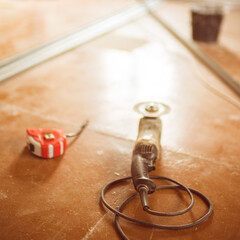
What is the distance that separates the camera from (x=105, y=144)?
1.98m

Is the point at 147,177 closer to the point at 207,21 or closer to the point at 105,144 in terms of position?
the point at 105,144

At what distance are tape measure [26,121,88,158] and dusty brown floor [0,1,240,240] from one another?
5 cm

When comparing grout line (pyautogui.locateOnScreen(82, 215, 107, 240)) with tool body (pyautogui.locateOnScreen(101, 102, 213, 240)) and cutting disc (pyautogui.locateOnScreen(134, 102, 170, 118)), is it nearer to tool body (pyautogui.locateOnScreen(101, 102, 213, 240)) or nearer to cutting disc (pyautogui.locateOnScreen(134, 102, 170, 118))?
tool body (pyautogui.locateOnScreen(101, 102, 213, 240))

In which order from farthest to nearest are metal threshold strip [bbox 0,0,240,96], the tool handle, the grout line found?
metal threshold strip [bbox 0,0,240,96] < the tool handle < the grout line

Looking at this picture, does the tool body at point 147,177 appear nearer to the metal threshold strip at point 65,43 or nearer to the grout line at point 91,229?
the grout line at point 91,229

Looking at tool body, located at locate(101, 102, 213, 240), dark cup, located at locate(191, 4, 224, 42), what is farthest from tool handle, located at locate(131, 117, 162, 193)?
dark cup, located at locate(191, 4, 224, 42)

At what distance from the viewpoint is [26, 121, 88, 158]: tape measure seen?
175cm

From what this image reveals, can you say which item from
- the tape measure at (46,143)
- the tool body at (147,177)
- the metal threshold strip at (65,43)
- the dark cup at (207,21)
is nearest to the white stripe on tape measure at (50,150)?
the tape measure at (46,143)

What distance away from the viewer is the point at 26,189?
5.12 feet

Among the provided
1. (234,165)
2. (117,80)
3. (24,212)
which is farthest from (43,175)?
(117,80)

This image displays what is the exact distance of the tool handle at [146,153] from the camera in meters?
1.46

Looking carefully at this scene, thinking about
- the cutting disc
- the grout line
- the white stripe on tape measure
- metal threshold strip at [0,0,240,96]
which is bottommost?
metal threshold strip at [0,0,240,96]

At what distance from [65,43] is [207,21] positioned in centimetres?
174

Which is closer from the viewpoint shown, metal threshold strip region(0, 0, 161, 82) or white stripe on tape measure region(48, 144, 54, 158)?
white stripe on tape measure region(48, 144, 54, 158)
